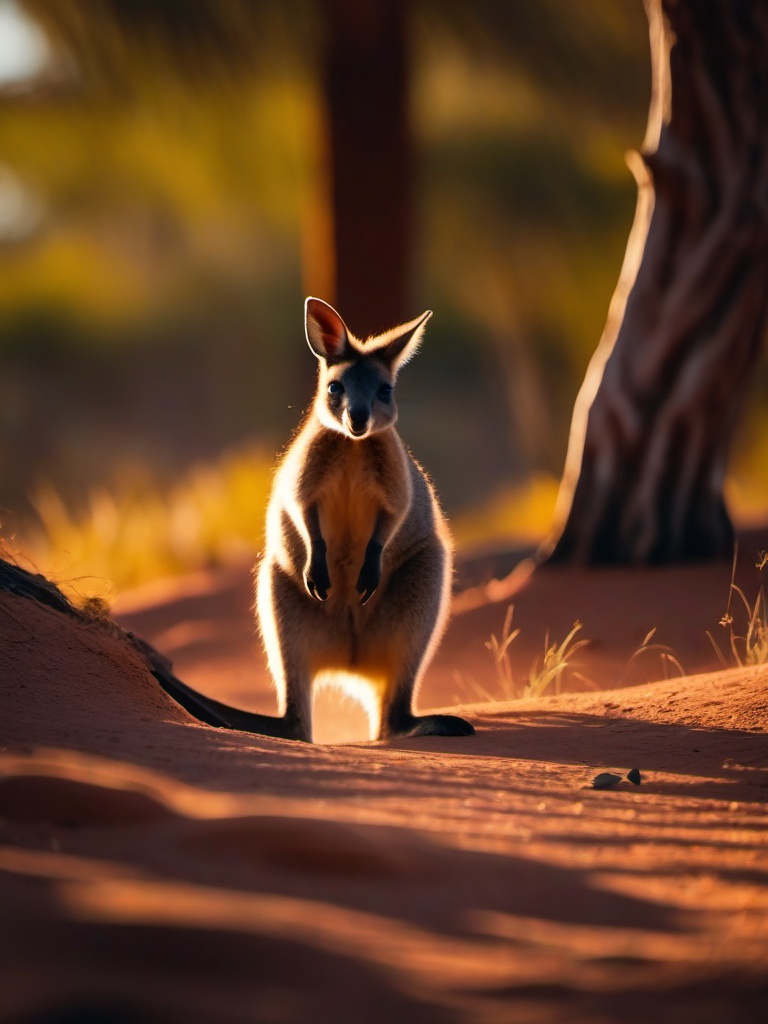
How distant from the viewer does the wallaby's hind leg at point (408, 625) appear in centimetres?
513

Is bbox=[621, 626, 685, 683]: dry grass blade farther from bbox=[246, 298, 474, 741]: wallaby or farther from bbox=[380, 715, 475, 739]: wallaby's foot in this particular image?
bbox=[380, 715, 475, 739]: wallaby's foot

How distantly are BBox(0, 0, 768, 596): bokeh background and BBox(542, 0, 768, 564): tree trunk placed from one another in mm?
2804

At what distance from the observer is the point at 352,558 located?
539 centimetres

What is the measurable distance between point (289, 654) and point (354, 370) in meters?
1.28

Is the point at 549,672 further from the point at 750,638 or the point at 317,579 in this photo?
the point at 317,579

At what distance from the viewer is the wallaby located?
17.0 feet

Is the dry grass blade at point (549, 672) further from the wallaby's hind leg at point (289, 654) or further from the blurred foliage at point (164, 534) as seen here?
the blurred foliage at point (164, 534)

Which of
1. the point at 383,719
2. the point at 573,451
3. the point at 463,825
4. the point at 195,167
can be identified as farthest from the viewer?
the point at 195,167

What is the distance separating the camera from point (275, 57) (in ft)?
41.2

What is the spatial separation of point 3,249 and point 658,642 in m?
29.5

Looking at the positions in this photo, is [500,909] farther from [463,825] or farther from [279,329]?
[279,329]

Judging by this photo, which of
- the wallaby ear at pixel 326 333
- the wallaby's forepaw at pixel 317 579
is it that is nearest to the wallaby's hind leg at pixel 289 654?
the wallaby's forepaw at pixel 317 579

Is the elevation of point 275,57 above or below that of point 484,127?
below

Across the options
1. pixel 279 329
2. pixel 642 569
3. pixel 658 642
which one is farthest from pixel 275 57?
pixel 279 329
